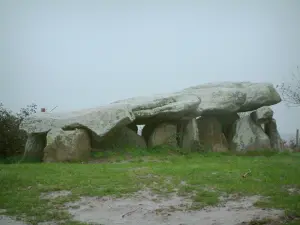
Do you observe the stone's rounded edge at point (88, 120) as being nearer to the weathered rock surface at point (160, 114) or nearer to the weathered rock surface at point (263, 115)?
the weathered rock surface at point (160, 114)

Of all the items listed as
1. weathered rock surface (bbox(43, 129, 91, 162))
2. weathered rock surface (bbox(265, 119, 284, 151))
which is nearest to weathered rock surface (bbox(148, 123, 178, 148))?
weathered rock surface (bbox(43, 129, 91, 162))

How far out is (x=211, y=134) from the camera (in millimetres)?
19047

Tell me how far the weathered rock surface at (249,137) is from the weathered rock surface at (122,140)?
4686 millimetres

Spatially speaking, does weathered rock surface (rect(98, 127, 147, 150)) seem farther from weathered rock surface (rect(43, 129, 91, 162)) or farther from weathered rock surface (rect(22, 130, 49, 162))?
weathered rock surface (rect(22, 130, 49, 162))

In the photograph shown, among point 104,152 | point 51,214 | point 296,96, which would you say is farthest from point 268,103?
point 51,214

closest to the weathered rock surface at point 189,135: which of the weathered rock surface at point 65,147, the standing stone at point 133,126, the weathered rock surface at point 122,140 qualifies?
the weathered rock surface at point 122,140

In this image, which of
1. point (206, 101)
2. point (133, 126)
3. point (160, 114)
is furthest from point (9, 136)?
point (206, 101)

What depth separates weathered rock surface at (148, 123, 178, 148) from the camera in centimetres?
1725

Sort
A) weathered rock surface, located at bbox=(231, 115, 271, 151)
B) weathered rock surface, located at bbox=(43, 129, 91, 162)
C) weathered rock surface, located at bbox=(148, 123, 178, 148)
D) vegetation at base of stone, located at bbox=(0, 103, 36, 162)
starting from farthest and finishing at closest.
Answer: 1. weathered rock surface, located at bbox=(231, 115, 271, 151)
2. vegetation at base of stone, located at bbox=(0, 103, 36, 162)
3. weathered rock surface, located at bbox=(148, 123, 178, 148)
4. weathered rock surface, located at bbox=(43, 129, 91, 162)

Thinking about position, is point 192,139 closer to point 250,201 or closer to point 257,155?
point 257,155

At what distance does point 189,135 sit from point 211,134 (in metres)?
1.78

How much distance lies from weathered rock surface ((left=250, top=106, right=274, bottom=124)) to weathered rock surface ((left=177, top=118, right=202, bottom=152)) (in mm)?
3503

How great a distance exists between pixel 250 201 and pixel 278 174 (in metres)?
3.26

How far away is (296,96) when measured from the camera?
2283cm
